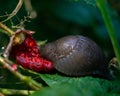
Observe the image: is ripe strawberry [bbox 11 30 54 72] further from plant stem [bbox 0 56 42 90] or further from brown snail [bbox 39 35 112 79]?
plant stem [bbox 0 56 42 90]

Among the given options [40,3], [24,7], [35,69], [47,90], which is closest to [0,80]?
[35,69]

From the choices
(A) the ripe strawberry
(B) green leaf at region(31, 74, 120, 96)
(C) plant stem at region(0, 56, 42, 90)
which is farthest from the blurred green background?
(C) plant stem at region(0, 56, 42, 90)

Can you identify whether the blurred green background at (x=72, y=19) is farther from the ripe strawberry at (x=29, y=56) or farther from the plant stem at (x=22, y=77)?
the plant stem at (x=22, y=77)

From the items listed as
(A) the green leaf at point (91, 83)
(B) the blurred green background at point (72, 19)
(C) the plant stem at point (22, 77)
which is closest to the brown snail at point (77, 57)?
(A) the green leaf at point (91, 83)

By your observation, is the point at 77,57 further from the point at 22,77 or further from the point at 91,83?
the point at 22,77

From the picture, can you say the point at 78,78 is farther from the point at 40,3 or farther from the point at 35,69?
the point at 40,3

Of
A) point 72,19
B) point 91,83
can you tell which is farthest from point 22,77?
point 72,19
